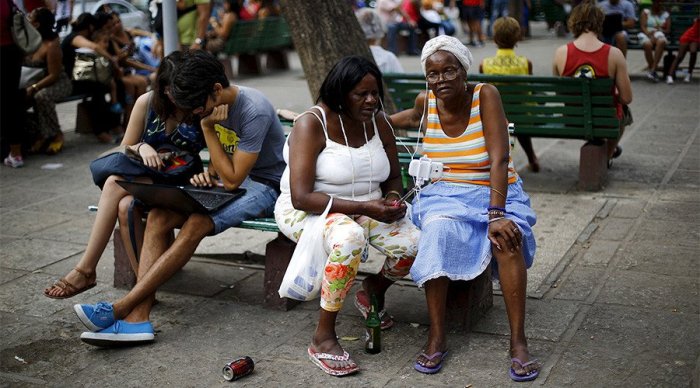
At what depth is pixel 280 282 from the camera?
17.3ft

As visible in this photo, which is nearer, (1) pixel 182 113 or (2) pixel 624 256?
(1) pixel 182 113

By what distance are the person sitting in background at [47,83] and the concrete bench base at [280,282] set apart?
423 centimetres

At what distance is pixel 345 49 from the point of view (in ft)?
24.3

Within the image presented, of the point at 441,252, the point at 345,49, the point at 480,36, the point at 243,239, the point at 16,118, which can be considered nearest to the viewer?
the point at 441,252

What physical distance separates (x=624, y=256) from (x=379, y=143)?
1968mm

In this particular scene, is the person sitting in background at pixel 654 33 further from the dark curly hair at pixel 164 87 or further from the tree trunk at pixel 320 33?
the dark curly hair at pixel 164 87

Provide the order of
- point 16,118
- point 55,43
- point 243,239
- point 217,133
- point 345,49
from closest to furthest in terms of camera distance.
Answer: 1. point 217,133
2. point 243,239
3. point 345,49
4. point 16,118
5. point 55,43

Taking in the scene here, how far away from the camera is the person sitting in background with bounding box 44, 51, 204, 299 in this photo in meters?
5.18

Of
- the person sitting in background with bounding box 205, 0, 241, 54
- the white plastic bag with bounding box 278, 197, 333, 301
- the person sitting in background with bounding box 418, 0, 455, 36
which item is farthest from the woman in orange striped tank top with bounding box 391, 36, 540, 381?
the person sitting in background with bounding box 418, 0, 455, 36

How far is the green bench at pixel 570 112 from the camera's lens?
761 cm

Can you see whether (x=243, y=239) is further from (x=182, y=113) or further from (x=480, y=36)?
(x=480, y=36)

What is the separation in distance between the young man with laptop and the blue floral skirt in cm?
99

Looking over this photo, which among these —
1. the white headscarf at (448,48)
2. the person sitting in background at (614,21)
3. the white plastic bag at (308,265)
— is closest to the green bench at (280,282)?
the white plastic bag at (308,265)

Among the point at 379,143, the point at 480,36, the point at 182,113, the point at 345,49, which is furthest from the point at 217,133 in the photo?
the point at 480,36
